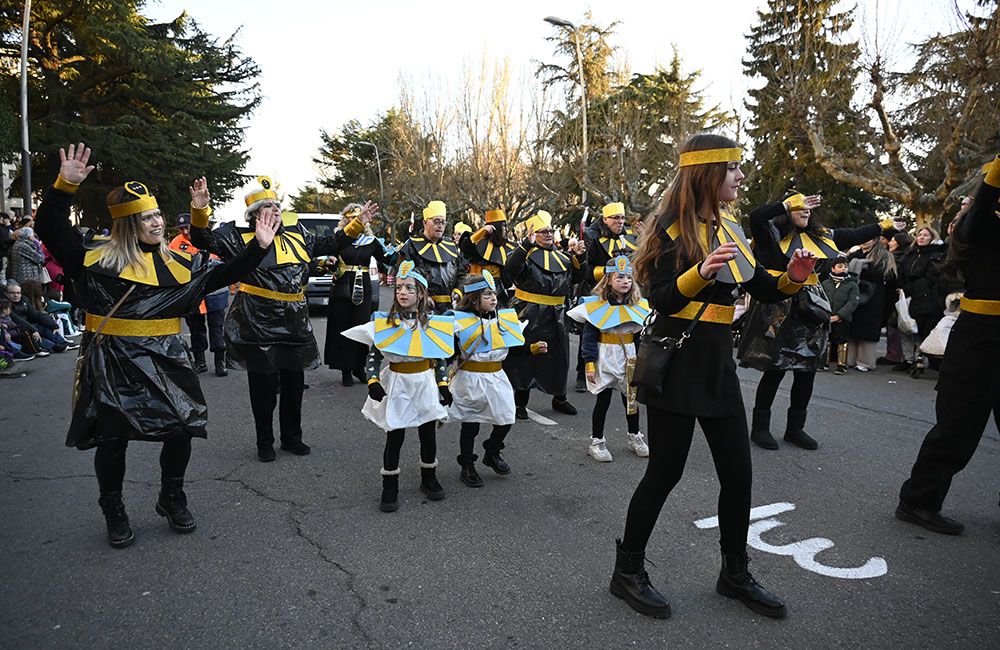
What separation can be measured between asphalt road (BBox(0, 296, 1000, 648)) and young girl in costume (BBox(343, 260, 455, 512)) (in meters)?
0.25

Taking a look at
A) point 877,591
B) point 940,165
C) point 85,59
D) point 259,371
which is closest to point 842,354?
point 877,591

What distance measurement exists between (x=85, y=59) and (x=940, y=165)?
28.3 m

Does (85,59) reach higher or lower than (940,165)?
higher

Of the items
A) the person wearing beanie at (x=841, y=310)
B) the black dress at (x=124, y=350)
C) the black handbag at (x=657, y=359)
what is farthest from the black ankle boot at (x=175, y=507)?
the person wearing beanie at (x=841, y=310)

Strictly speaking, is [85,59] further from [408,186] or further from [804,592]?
[804,592]

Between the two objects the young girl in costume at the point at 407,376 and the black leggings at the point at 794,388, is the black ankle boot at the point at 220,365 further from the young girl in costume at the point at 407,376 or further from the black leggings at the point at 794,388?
the black leggings at the point at 794,388

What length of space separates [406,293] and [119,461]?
1855 millimetres

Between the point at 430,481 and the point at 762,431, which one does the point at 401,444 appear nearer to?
the point at 430,481

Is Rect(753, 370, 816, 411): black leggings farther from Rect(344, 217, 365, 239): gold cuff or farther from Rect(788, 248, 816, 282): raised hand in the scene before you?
Rect(344, 217, 365, 239): gold cuff

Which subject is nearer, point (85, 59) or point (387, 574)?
point (387, 574)

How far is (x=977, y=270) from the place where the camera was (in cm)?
374

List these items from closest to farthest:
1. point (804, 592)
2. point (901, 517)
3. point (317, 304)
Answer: point (804, 592)
point (901, 517)
point (317, 304)

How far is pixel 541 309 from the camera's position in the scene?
6.26 m

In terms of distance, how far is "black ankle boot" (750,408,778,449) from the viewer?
17.8ft
